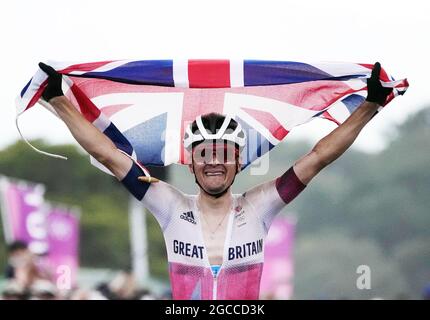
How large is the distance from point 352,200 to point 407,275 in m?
23.4

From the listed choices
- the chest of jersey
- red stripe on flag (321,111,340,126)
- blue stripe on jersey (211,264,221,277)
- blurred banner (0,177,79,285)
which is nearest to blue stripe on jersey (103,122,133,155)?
the chest of jersey

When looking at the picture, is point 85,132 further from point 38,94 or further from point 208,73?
point 208,73

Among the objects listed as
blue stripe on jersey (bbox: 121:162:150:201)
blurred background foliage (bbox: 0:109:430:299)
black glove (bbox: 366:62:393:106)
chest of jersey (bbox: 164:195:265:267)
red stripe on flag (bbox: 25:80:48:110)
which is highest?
blurred background foliage (bbox: 0:109:430:299)

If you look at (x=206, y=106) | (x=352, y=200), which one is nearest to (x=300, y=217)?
(x=352, y=200)

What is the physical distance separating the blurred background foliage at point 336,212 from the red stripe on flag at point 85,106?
4709 centimetres

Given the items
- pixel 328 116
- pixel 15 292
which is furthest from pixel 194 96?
pixel 15 292

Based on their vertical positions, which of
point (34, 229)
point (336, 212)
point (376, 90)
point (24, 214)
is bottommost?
point (376, 90)

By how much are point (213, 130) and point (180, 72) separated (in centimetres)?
63

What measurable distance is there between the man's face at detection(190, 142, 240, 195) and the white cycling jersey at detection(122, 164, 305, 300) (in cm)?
28

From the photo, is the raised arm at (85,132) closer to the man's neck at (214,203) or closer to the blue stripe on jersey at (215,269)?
the man's neck at (214,203)

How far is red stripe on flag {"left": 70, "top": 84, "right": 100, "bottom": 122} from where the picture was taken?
37.5 feet

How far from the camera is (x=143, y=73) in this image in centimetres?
1120

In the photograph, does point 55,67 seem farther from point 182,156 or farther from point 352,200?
point 352,200

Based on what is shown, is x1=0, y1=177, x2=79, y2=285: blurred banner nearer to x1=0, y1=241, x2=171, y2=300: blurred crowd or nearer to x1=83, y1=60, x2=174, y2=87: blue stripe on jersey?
x1=0, y1=241, x2=171, y2=300: blurred crowd
